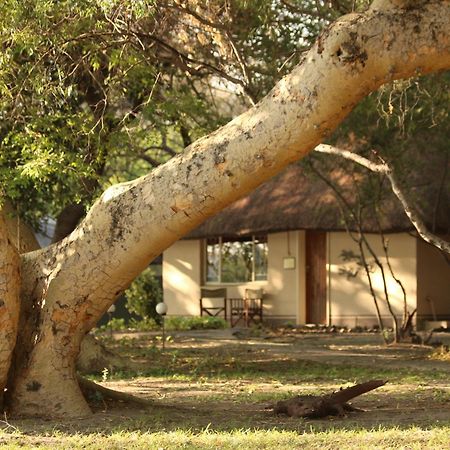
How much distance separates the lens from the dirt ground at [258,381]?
8.84 m

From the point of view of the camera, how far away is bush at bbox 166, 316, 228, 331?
2405 cm

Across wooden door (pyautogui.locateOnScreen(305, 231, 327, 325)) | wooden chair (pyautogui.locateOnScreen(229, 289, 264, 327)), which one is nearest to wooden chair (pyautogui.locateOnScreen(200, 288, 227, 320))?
wooden chair (pyautogui.locateOnScreen(229, 289, 264, 327))

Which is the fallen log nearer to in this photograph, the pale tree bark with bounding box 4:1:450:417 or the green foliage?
the pale tree bark with bounding box 4:1:450:417

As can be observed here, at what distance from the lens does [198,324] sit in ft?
79.2

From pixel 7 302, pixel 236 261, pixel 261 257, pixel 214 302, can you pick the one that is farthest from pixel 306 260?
pixel 7 302

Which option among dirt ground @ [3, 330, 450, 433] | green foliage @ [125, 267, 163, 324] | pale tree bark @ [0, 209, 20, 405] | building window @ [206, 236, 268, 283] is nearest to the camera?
pale tree bark @ [0, 209, 20, 405]

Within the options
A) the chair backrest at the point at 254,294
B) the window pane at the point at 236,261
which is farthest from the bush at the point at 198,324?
the window pane at the point at 236,261

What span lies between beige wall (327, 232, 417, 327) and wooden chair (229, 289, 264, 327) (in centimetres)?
204

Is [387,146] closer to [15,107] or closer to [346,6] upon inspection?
[346,6]

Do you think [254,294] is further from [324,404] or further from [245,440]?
[245,440]

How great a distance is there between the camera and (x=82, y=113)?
13.1 meters

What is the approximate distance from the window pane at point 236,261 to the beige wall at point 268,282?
0.90ft

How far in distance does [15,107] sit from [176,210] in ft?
15.4

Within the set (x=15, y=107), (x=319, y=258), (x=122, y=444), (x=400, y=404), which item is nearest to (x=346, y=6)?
(x=15, y=107)
